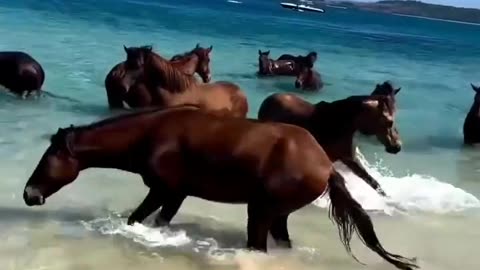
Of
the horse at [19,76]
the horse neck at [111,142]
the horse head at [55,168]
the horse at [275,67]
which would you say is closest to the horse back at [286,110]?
the horse neck at [111,142]

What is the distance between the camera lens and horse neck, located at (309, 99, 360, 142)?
7.45 meters

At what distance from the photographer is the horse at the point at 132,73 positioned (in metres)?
11.6

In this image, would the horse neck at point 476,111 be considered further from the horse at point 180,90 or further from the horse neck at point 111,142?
the horse neck at point 111,142

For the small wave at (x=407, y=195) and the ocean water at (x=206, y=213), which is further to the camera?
the small wave at (x=407, y=195)

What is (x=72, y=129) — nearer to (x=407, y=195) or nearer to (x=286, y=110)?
(x=286, y=110)

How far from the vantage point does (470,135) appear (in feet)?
41.0

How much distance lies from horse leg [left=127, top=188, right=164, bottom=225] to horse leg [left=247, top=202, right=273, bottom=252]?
0.65 meters

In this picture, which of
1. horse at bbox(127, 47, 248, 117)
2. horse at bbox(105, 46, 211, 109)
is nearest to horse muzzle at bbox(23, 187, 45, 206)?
Answer: horse at bbox(127, 47, 248, 117)

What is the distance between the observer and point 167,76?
10.5 m

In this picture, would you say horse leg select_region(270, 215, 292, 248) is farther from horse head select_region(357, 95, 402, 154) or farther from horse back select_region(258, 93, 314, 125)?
horse back select_region(258, 93, 314, 125)

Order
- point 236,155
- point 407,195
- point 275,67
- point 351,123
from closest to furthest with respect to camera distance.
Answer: point 236,155
point 351,123
point 407,195
point 275,67

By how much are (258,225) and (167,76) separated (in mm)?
5000

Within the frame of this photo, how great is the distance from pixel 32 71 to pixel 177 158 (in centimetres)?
757

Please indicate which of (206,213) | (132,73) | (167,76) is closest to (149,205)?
(206,213)
